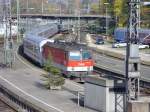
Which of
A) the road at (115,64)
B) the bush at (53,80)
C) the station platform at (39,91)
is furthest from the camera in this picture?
the road at (115,64)

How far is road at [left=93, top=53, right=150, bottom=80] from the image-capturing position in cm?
4970

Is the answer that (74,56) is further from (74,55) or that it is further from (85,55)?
(85,55)

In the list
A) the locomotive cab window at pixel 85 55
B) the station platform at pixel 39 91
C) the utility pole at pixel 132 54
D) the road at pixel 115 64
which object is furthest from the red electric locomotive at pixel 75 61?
the utility pole at pixel 132 54

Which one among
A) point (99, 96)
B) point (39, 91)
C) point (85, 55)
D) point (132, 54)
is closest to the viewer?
point (132, 54)

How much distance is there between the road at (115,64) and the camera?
163ft

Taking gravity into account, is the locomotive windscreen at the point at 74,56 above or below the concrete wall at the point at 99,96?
above

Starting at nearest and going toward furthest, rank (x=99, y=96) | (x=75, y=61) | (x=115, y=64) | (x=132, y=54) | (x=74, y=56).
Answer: (x=132, y=54) → (x=99, y=96) → (x=75, y=61) → (x=74, y=56) → (x=115, y=64)

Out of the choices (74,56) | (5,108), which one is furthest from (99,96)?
(74,56)

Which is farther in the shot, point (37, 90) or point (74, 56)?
point (74, 56)

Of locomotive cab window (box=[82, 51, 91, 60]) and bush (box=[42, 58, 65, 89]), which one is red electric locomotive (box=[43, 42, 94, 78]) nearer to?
locomotive cab window (box=[82, 51, 91, 60])

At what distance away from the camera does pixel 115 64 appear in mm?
57719

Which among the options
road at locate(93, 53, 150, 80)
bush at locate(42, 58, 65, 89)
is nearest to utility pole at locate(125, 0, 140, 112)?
bush at locate(42, 58, 65, 89)

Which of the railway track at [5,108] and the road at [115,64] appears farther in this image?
the road at [115,64]

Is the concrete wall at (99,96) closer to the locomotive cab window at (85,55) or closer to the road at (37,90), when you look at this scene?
the road at (37,90)
